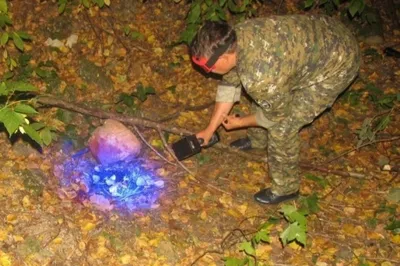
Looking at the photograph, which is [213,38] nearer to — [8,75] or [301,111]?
[301,111]

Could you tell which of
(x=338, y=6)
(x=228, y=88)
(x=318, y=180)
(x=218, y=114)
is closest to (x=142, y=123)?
(x=218, y=114)

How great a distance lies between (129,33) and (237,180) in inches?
103

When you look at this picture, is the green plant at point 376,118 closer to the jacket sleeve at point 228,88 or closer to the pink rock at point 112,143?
the jacket sleeve at point 228,88

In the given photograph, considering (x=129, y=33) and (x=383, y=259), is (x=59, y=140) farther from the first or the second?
(x=383, y=259)

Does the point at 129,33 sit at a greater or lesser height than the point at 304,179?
greater

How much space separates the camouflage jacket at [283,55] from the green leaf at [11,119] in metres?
1.72

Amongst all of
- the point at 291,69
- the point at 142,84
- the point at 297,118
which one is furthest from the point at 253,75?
the point at 142,84

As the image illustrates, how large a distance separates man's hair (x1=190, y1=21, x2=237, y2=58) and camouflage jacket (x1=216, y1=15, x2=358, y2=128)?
105mm

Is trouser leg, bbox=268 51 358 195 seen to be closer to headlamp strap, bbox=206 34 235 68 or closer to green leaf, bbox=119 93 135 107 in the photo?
headlamp strap, bbox=206 34 235 68

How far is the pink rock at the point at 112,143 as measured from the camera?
4371mm

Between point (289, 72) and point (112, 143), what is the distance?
1939 millimetres

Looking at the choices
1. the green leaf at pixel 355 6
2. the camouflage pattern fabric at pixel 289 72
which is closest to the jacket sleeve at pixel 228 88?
the camouflage pattern fabric at pixel 289 72

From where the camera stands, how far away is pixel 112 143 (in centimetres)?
437

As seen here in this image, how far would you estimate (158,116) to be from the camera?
17.0ft
